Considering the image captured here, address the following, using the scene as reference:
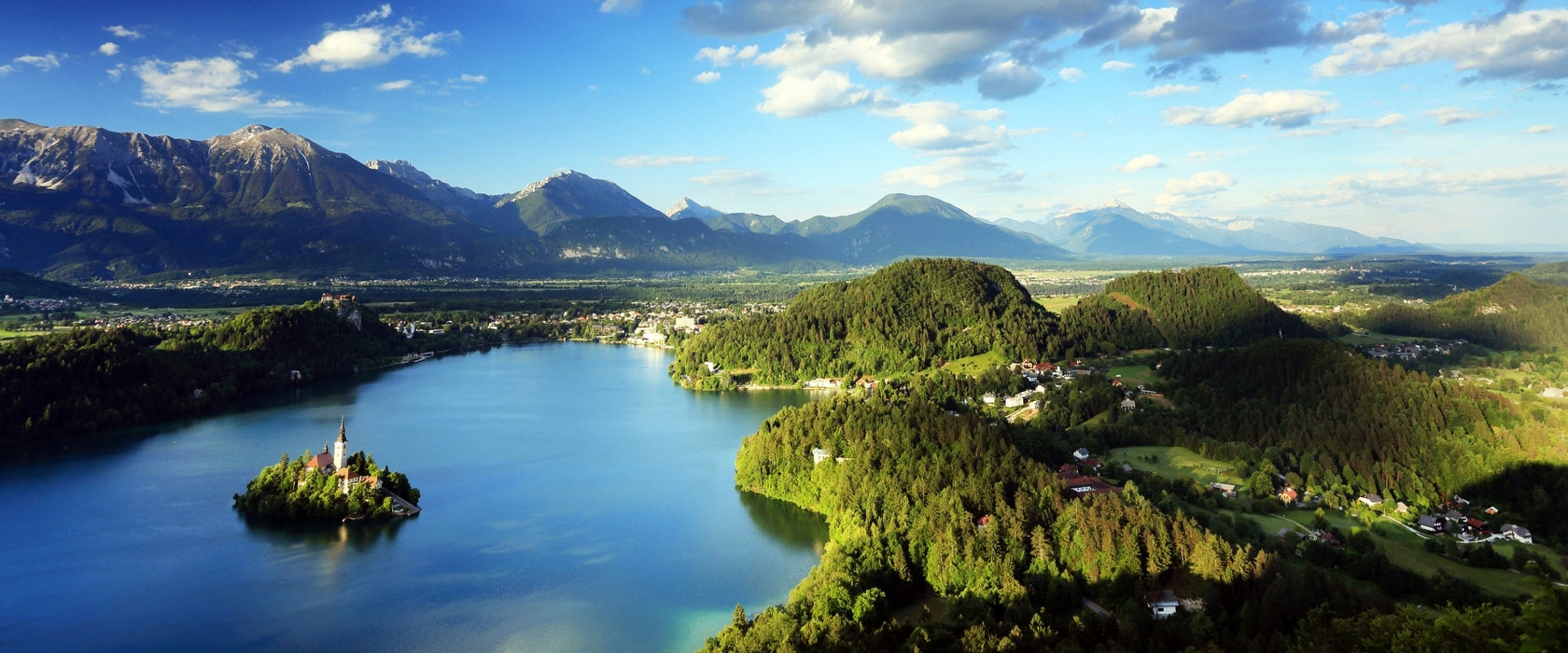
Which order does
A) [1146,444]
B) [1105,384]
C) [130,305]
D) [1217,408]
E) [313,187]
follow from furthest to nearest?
[313,187] → [130,305] → [1105,384] → [1217,408] → [1146,444]

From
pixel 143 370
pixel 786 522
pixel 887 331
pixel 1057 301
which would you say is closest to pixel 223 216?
pixel 143 370

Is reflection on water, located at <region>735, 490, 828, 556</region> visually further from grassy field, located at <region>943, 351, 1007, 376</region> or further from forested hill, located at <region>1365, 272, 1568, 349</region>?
forested hill, located at <region>1365, 272, 1568, 349</region>

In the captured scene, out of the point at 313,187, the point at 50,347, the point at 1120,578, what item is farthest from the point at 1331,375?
the point at 313,187

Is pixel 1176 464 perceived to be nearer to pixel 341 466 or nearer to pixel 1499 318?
pixel 341 466

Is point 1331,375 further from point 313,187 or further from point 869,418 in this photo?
point 313,187

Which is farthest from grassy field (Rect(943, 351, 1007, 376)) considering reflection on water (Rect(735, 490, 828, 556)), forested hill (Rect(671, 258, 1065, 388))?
reflection on water (Rect(735, 490, 828, 556))

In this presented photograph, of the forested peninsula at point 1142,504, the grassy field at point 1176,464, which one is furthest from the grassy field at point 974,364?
the grassy field at point 1176,464
